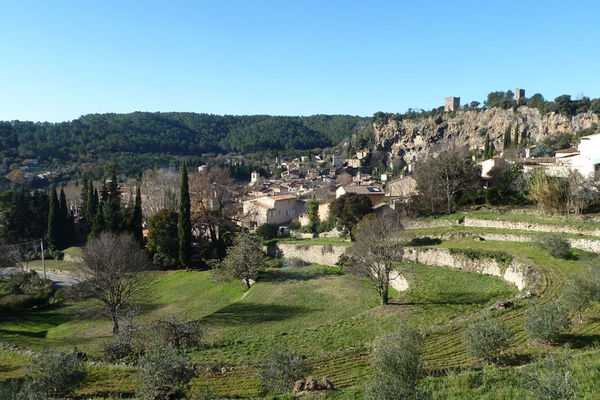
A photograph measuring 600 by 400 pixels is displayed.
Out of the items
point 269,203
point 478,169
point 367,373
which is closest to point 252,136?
point 269,203

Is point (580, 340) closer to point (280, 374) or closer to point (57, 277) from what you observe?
point (280, 374)

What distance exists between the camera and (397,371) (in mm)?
9555

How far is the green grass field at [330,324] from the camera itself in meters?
11.8

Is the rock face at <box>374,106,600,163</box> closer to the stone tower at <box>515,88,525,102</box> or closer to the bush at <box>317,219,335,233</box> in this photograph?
the stone tower at <box>515,88,525,102</box>

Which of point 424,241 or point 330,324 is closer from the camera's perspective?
point 330,324

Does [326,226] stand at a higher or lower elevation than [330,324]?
higher

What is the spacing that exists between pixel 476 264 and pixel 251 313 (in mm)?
14089

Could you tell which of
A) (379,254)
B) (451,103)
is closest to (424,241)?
(379,254)

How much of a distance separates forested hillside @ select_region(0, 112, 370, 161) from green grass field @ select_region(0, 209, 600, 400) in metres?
117

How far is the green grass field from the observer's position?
38.5ft

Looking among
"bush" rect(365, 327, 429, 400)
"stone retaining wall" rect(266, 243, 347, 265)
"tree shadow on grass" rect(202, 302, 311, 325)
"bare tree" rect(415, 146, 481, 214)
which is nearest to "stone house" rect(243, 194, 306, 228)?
"stone retaining wall" rect(266, 243, 347, 265)

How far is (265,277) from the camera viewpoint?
3262 cm

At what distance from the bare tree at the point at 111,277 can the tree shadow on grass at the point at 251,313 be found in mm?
5089

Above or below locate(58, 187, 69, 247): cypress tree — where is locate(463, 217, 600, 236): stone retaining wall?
above
